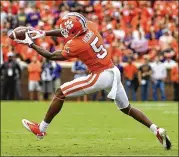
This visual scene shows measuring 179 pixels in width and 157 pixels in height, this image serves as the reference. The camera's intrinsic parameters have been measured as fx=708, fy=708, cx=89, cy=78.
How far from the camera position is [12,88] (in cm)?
2177

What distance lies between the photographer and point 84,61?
31.7 ft

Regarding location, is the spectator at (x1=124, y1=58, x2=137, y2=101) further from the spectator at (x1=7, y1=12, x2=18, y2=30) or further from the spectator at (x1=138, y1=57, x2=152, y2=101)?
the spectator at (x1=7, y1=12, x2=18, y2=30)

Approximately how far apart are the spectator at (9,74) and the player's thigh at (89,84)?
463 inches

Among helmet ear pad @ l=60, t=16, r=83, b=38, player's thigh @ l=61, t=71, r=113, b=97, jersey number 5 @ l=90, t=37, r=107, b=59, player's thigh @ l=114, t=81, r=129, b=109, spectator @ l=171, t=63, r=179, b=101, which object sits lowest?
spectator @ l=171, t=63, r=179, b=101

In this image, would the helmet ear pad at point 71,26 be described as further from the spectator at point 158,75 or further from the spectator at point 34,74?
the spectator at point 158,75

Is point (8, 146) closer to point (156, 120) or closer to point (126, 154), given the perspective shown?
point (126, 154)

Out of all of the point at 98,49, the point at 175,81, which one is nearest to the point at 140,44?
the point at 175,81

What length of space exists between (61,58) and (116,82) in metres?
0.83

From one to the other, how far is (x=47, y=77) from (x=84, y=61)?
12142 mm

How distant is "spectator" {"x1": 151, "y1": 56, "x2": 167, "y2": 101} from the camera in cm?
2242

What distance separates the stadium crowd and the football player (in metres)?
11.7

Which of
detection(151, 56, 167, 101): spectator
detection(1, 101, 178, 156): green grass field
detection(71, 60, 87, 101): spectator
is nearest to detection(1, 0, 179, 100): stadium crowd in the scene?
detection(151, 56, 167, 101): spectator

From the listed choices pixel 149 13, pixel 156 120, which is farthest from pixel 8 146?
pixel 149 13

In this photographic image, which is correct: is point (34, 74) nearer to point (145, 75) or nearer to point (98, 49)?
point (145, 75)
